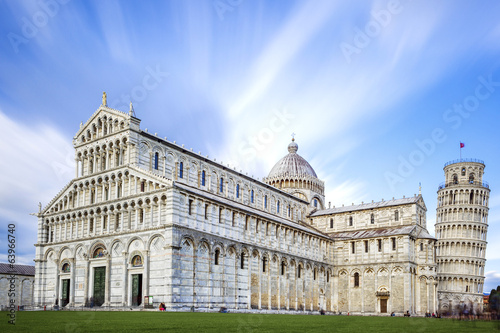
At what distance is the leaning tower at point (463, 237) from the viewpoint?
304ft

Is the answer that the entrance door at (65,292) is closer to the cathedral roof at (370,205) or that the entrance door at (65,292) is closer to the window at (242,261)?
the window at (242,261)

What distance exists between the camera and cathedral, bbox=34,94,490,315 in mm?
46344

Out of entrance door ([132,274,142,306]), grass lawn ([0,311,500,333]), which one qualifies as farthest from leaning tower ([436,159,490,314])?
grass lawn ([0,311,500,333])

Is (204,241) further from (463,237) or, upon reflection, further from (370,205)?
(463,237)

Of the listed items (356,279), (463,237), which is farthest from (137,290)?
(463,237)

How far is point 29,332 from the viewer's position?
16.5 metres

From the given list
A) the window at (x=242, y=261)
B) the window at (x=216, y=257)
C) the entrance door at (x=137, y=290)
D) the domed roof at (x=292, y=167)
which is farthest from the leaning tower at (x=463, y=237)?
the entrance door at (x=137, y=290)

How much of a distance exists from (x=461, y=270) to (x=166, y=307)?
69329 mm

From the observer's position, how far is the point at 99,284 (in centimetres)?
5003

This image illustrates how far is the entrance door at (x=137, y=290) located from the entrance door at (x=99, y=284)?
435 cm

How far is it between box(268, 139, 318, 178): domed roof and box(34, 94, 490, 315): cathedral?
1.47 m

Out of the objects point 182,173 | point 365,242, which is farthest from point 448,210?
point 182,173

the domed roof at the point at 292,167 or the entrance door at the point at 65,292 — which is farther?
the domed roof at the point at 292,167

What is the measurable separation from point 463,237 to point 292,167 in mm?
37043
